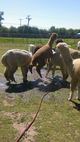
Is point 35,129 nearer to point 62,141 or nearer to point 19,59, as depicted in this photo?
point 62,141

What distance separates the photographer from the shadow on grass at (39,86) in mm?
13289

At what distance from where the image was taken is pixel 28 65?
47.8ft

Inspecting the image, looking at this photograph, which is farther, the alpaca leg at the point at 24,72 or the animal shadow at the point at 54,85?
the alpaca leg at the point at 24,72

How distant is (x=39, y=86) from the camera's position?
13.9 metres

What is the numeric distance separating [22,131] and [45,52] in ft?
21.9

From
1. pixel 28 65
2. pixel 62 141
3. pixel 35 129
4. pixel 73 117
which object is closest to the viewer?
pixel 62 141

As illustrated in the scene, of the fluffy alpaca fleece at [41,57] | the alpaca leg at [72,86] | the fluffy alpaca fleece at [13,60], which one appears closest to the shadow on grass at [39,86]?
the fluffy alpaca fleece at [13,60]

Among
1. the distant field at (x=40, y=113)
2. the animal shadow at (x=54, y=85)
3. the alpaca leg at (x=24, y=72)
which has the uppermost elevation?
the alpaca leg at (x=24, y=72)

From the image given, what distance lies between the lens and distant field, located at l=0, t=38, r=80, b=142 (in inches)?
336

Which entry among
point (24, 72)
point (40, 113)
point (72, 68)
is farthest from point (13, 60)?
point (40, 113)

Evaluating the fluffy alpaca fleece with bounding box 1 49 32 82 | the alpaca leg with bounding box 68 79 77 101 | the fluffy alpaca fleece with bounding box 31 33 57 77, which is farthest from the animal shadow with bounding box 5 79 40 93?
the alpaca leg with bounding box 68 79 77 101

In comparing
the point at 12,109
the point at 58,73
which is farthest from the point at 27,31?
the point at 12,109

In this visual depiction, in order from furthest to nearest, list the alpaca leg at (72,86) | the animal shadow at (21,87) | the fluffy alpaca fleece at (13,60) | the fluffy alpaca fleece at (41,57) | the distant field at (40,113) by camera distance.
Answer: the fluffy alpaca fleece at (41,57)
the fluffy alpaca fleece at (13,60)
the animal shadow at (21,87)
the alpaca leg at (72,86)
the distant field at (40,113)

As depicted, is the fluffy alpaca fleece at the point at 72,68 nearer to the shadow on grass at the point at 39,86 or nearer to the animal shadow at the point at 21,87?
the shadow on grass at the point at 39,86
